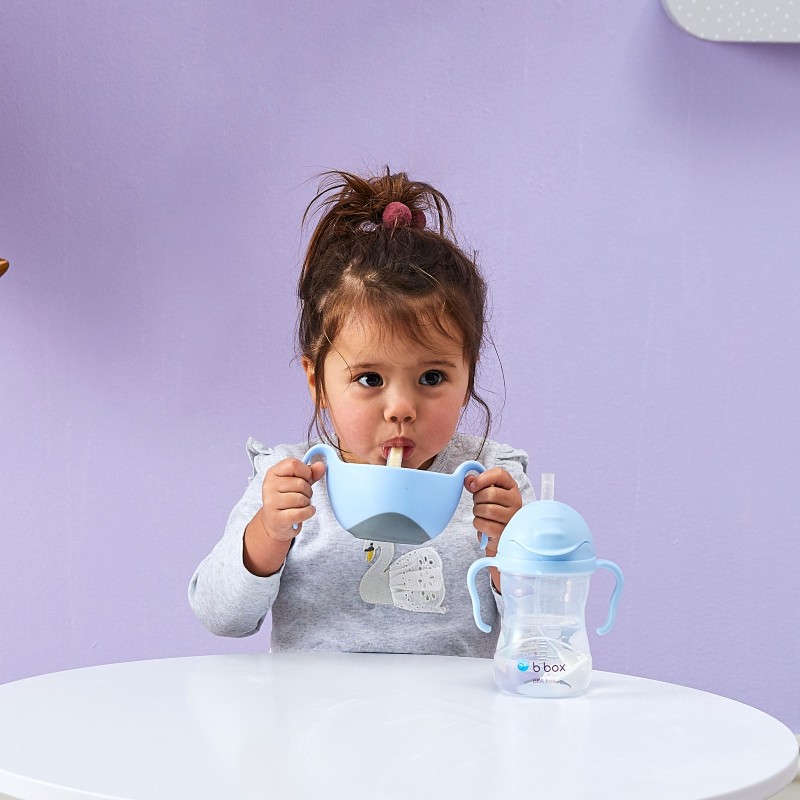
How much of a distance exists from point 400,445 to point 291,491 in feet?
0.55

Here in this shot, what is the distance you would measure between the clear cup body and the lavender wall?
70cm

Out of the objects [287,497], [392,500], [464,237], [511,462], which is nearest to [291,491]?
[287,497]

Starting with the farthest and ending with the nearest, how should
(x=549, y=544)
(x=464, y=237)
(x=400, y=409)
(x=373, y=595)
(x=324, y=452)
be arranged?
(x=464, y=237), (x=373, y=595), (x=400, y=409), (x=324, y=452), (x=549, y=544)

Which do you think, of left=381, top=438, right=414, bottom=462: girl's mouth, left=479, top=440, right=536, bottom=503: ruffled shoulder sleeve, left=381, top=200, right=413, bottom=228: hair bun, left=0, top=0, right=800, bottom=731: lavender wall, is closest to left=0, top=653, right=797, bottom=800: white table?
left=381, top=438, right=414, bottom=462: girl's mouth

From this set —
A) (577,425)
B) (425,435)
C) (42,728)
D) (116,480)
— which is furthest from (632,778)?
(116,480)

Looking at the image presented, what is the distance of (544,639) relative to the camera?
0.81 metres

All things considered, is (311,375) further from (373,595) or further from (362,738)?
(362,738)

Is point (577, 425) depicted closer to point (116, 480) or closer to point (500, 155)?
point (500, 155)

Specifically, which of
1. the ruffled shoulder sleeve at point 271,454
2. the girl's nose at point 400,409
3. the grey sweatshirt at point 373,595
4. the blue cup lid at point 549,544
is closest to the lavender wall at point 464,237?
the ruffled shoulder sleeve at point 271,454

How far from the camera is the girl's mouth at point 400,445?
100 centimetres

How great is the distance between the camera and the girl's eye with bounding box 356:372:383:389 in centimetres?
101

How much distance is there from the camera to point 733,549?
152 centimetres

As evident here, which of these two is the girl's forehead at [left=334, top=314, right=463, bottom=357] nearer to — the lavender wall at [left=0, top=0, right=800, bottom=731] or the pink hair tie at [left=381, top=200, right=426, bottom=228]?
the pink hair tie at [left=381, top=200, right=426, bottom=228]

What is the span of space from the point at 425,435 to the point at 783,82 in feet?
2.84
